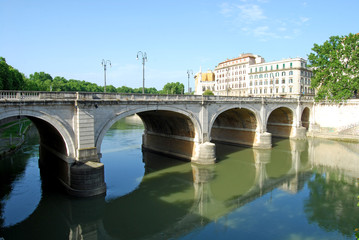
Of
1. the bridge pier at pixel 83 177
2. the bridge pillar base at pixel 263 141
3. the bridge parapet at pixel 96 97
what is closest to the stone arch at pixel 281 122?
the bridge pillar base at pixel 263 141

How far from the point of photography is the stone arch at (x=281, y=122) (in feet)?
147

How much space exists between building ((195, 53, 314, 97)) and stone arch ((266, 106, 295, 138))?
879 centimetres

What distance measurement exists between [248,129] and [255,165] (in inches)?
378

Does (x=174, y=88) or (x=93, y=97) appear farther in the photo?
(x=174, y=88)

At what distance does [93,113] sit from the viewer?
63.9ft

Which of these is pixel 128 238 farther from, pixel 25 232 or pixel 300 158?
pixel 300 158

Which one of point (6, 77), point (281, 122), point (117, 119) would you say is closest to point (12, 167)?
point (117, 119)

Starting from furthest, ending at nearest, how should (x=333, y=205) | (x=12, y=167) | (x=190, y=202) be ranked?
1. (x=12, y=167)
2. (x=190, y=202)
3. (x=333, y=205)

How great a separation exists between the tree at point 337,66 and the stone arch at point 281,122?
7165 millimetres

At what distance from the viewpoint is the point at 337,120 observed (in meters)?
45.8

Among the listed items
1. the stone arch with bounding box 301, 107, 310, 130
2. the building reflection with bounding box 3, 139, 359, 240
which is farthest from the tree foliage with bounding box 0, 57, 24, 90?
the stone arch with bounding box 301, 107, 310, 130

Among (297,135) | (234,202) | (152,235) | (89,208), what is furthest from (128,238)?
(297,135)

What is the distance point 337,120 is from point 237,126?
20.6 m

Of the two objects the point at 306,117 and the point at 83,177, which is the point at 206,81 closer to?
the point at 306,117
